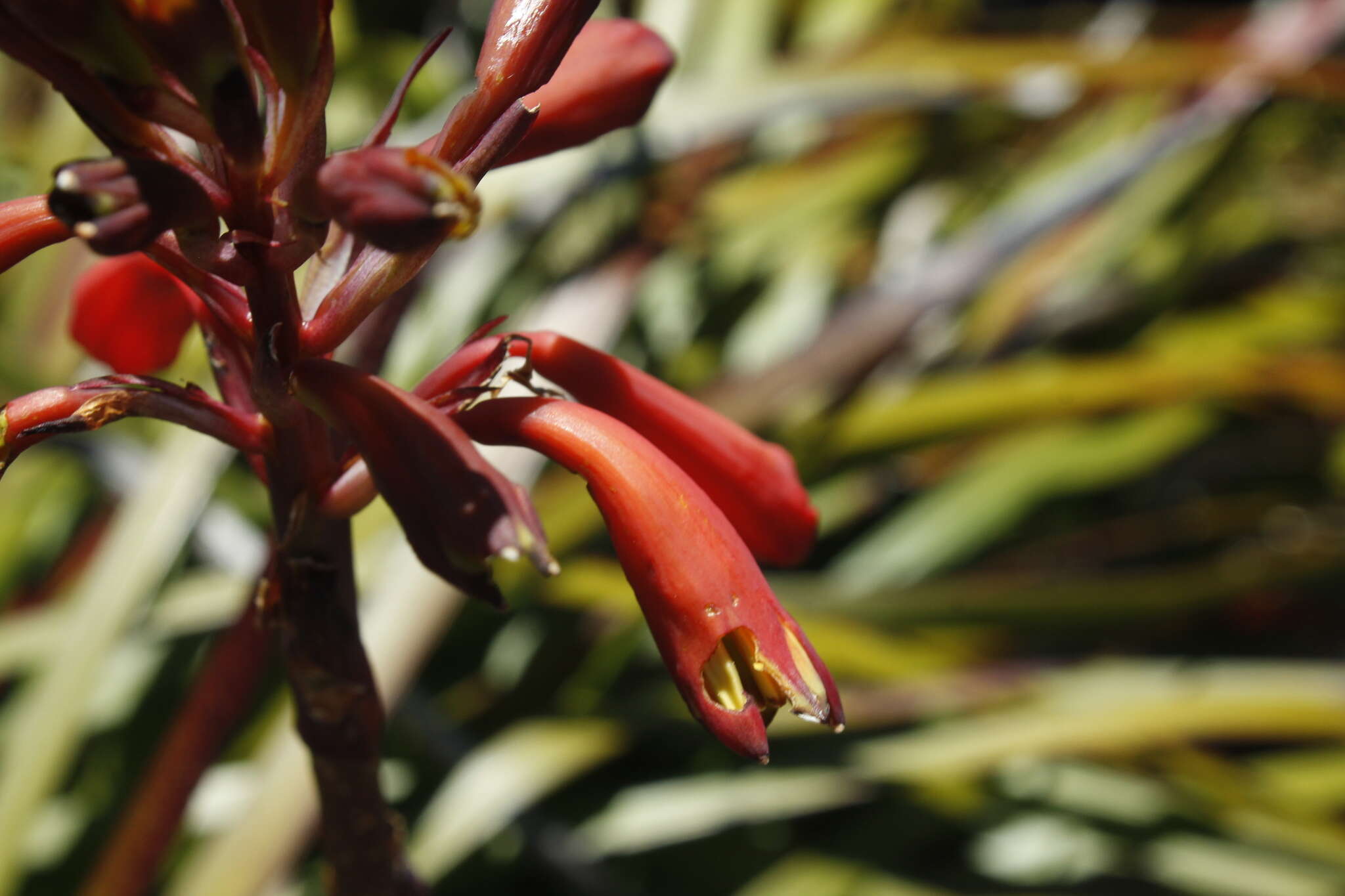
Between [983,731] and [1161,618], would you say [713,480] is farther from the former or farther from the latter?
[1161,618]

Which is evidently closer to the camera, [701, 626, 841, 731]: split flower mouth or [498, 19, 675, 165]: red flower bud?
[701, 626, 841, 731]: split flower mouth

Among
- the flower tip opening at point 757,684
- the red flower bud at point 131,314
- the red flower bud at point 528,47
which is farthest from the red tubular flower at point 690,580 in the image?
the red flower bud at point 131,314

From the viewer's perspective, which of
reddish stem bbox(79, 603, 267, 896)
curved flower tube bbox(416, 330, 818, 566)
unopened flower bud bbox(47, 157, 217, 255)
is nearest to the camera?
unopened flower bud bbox(47, 157, 217, 255)

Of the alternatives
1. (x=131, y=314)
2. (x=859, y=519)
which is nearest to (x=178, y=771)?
(x=131, y=314)

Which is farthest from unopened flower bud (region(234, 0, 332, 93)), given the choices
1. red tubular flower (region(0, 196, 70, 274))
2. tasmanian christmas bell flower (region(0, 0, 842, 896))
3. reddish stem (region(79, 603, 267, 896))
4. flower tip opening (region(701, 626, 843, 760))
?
reddish stem (region(79, 603, 267, 896))

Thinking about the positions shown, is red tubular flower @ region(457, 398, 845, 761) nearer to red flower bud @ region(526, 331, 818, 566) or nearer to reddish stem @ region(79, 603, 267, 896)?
red flower bud @ region(526, 331, 818, 566)

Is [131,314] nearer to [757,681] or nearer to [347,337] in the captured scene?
[347,337]

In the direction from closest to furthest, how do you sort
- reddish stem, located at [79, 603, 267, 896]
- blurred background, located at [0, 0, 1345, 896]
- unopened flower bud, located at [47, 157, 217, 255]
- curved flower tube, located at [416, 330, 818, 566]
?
unopened flower bud, located at [47, 157, 217, 255], curved flower tube, located at [416, 330, 818, 566], reddish stem, located at [79, 603, 267, 896], blurred background, located at [0, 0, 1345, 896]
